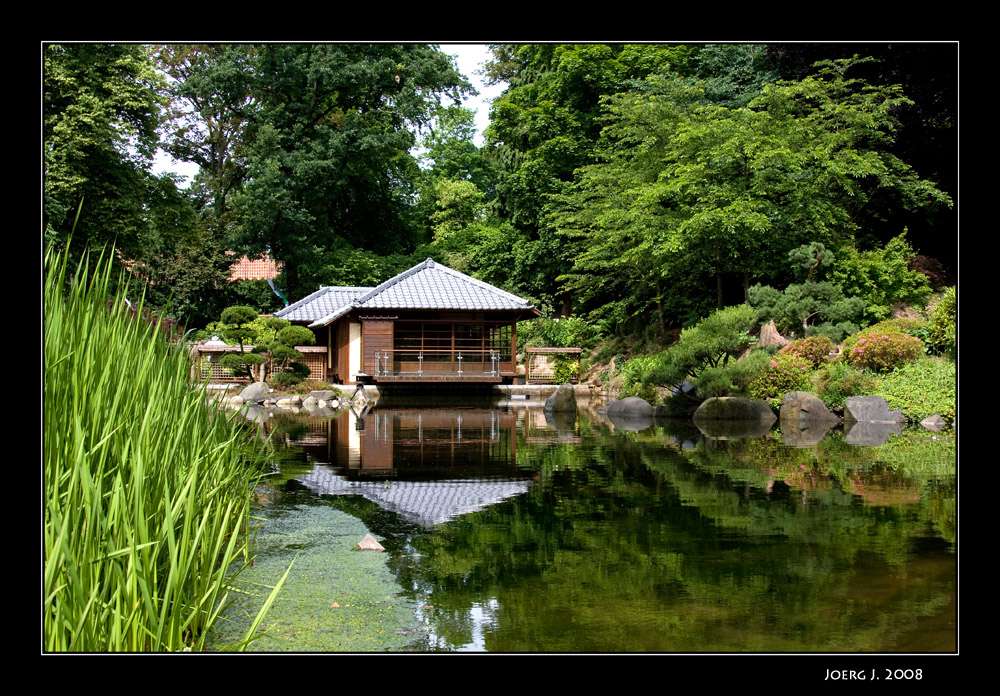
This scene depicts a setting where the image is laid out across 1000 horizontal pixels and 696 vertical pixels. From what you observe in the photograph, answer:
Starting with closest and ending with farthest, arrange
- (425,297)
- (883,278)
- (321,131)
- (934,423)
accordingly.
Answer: (934,423)
(883,278)
(425,297)
(321,131)

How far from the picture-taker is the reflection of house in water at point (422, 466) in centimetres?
625

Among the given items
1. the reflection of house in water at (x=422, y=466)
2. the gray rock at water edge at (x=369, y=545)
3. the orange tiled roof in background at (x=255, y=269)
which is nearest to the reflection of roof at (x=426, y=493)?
the reflection of house in water at (x=422, y=466)

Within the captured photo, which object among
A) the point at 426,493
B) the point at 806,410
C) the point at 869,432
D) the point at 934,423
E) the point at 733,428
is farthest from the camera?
the point at 806,410

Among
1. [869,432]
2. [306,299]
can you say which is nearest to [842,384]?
[869,432]

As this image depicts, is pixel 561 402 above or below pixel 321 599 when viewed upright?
above

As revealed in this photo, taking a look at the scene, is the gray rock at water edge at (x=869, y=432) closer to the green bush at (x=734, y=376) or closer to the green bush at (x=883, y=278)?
the green bush at (x=734, y=376)

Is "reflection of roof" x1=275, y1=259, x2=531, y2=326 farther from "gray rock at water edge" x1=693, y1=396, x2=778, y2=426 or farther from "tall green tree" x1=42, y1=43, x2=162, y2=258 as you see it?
"gray rock at water edge" x1=693, y1=396, x2=778, y2=426

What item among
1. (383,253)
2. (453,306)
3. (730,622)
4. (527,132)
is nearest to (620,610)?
(730,622)

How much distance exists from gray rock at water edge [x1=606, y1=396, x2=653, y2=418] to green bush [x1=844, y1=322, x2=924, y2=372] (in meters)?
3.84

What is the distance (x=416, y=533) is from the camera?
16.5 feet

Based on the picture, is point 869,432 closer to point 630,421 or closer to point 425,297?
point 630,421

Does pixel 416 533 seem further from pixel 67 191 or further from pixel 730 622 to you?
pixel 67 191

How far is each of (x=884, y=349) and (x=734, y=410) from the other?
8.98 ft

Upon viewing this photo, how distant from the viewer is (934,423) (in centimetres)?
1148
